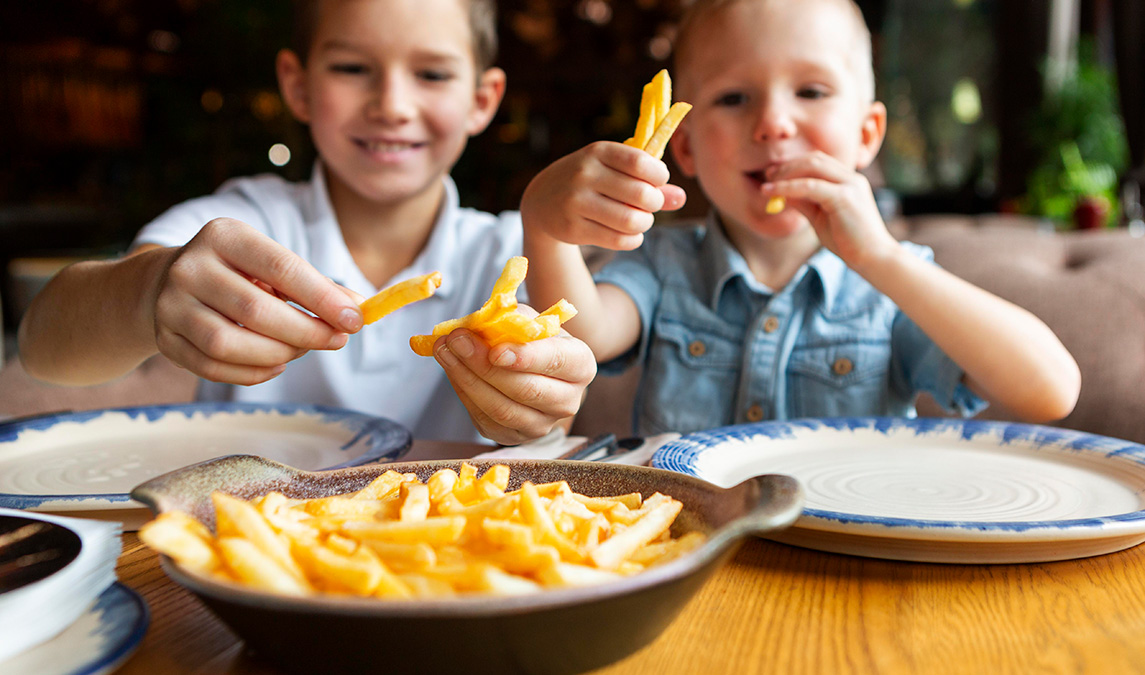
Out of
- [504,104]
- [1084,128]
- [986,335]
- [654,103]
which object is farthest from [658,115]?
[504,104]

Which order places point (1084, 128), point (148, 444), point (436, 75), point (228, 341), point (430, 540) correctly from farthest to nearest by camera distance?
1. point (1084, 128)
2. point (436, 75)
3. point (148, 444)
4. point (228, 341)
5. point (430, 540)

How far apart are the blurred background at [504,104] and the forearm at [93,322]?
6369mm

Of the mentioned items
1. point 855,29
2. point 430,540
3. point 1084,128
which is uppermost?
point 1084,128

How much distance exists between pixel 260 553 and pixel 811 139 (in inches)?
43.3

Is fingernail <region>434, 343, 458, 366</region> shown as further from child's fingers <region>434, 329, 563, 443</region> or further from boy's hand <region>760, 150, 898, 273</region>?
boy's hand <region>760, 150, 898, 273</region>

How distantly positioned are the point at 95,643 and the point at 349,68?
1.26 metres

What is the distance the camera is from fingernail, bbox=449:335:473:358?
2.41ft

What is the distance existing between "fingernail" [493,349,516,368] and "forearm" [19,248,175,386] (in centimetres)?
39

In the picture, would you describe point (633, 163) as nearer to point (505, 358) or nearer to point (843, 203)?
point (505, 358)

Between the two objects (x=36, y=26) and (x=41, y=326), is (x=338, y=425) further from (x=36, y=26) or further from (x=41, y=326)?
(x=36, y=26)

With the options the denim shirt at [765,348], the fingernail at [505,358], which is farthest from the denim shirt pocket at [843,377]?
the fingernail at [505,358]

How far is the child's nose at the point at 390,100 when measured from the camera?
4.92 ft

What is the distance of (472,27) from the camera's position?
1672 millimetres

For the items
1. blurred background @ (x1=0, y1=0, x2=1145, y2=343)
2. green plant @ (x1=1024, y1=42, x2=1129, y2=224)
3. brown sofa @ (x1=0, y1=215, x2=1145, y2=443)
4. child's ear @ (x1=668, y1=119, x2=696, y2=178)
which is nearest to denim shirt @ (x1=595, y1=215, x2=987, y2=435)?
child's ear @ (x1=668, y1=119, x2=696, y2=178)
